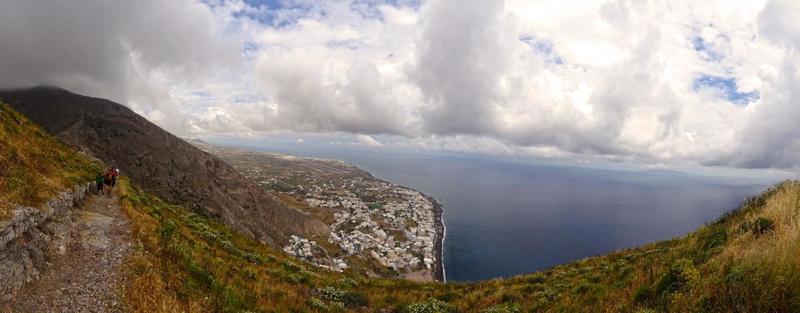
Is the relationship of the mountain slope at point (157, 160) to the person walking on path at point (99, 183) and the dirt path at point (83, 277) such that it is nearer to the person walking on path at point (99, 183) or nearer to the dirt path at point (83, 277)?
the person walking on path at point (99, 183)

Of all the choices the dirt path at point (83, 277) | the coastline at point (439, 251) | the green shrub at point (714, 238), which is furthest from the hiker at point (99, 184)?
the coastline at point (439, 251)

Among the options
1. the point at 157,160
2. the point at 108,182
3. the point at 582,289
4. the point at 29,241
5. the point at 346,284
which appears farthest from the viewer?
Result: the point at 157,160

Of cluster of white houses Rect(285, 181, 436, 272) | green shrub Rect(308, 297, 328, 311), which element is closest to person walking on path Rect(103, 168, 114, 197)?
green shrub Rect(308, 297, 328, 311)

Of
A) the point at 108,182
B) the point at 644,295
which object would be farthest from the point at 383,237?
the point at 644,295

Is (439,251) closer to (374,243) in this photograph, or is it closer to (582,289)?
(374,243)

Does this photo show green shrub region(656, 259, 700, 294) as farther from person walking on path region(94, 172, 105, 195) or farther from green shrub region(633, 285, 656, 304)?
person walking on path region(94, 172, 105, 195)

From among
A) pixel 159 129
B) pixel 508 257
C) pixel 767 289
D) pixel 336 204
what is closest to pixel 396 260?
pixel 508 257
